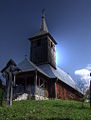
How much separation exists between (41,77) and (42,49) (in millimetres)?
7171

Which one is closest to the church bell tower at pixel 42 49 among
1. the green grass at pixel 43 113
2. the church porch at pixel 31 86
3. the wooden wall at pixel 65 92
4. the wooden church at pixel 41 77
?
the wooden church at pixel 41 77

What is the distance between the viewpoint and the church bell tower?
33.2 m

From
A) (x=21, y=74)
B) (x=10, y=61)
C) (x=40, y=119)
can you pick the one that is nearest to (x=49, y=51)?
(x=21, y=74)

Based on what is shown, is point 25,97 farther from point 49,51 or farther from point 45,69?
point 49,51

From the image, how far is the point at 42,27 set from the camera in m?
38.3

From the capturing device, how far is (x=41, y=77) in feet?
90.4

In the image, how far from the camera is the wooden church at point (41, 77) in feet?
83.0

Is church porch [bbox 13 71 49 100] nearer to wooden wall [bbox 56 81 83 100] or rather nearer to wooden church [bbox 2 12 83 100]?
wooden church [bbox 2 12 83 100]

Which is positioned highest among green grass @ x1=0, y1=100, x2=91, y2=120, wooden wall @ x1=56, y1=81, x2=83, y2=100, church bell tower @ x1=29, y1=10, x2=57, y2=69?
church bell tower @ x1=29, y1=10, x2=57, y2=69

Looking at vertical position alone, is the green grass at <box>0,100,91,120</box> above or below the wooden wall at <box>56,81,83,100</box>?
below

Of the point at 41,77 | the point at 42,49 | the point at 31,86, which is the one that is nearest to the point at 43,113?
the point at 31,86

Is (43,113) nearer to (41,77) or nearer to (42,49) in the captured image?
(41,77)

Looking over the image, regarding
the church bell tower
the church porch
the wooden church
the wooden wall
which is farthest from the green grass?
the church bell tower

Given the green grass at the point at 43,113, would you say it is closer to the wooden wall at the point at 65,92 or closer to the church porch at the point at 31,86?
the church porch at the point at 31,86
